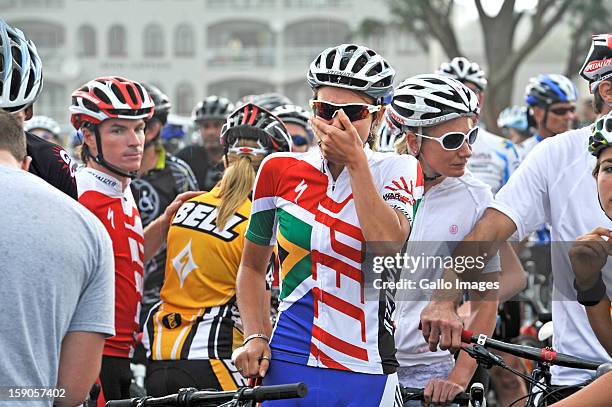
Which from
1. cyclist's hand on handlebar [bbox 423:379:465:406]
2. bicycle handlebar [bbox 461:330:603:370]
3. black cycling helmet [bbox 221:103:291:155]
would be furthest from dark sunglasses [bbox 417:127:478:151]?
bicycle handlebar [bbox 461:330:603:370]

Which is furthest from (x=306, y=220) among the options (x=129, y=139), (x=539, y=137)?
(x=539, y=137)

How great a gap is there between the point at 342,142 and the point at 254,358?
0.95 meters

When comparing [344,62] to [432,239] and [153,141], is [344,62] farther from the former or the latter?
[153,141]

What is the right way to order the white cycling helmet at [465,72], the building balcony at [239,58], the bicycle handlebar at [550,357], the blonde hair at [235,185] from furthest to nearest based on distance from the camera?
the building balcony at [239,58] → the white cycling helmet at [465,72] → the blonde hair at [235,185] → the bicycle handlebar at [550,357]

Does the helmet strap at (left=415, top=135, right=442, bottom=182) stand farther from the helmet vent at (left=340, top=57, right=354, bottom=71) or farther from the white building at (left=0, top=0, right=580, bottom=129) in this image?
the white building at (left=0, top=0, right=580, bottom=129)

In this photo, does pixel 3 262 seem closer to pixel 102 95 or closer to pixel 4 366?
pixel 4 366

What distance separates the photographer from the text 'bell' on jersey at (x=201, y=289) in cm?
599

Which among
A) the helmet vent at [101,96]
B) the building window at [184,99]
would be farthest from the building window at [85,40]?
the helmet vent at [101,96]

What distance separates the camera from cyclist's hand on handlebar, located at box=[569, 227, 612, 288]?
411cm

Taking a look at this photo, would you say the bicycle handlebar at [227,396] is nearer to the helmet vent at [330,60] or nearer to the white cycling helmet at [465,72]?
the helmet vent at [330,60]

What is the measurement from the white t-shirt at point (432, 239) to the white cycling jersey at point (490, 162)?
142 inches

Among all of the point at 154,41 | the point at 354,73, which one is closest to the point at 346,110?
the point at 354,73

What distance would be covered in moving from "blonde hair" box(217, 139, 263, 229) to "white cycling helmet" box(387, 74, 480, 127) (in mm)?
945

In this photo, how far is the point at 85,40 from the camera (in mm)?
71812
